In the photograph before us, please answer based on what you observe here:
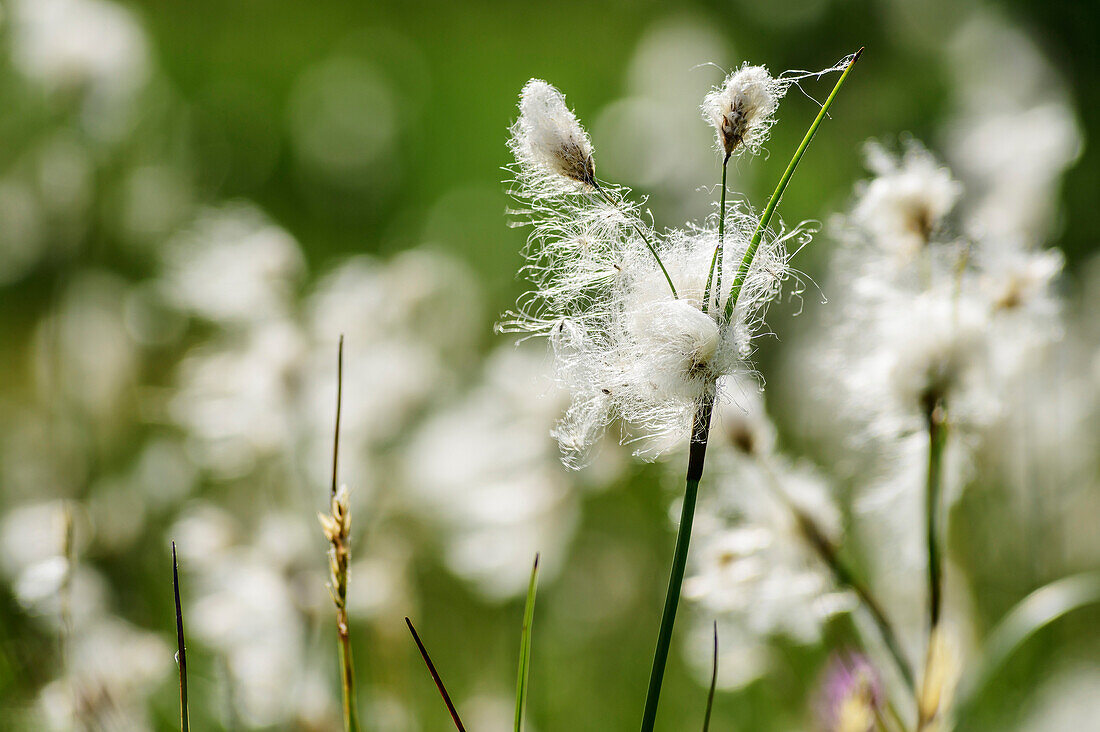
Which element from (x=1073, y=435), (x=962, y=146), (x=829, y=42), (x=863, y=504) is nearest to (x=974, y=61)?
(x=829, y=42)

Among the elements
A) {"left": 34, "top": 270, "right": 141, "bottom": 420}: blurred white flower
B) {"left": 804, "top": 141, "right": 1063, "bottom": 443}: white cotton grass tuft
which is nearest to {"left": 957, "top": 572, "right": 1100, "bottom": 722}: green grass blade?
{"left": 804, "top": 141, "right": 1063, "bottom": 443}: white cotton grass tuft

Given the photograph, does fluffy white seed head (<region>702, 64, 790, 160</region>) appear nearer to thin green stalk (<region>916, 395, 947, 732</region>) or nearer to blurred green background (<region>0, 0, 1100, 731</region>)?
thin green stalk (<region>916, 395, 947, 732</region>)

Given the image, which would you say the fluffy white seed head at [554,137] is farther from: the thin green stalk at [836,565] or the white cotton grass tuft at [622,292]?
the thin green stalk at [836,565]

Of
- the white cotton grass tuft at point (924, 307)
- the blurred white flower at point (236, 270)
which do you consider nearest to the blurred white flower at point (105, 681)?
the blurred white flower at point (236, 270)

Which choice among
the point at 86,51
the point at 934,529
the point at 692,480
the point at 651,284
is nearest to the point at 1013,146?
the point at 934,529

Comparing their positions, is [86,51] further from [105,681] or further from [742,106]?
[742,106]

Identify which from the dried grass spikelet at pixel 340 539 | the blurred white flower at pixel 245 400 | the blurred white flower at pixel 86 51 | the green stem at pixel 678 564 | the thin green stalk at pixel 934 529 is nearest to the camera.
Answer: the green stem at pixel 678 564

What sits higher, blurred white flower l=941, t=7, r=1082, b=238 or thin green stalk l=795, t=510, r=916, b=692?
blurred white flower l=941, t=7, r=1082, b=238
